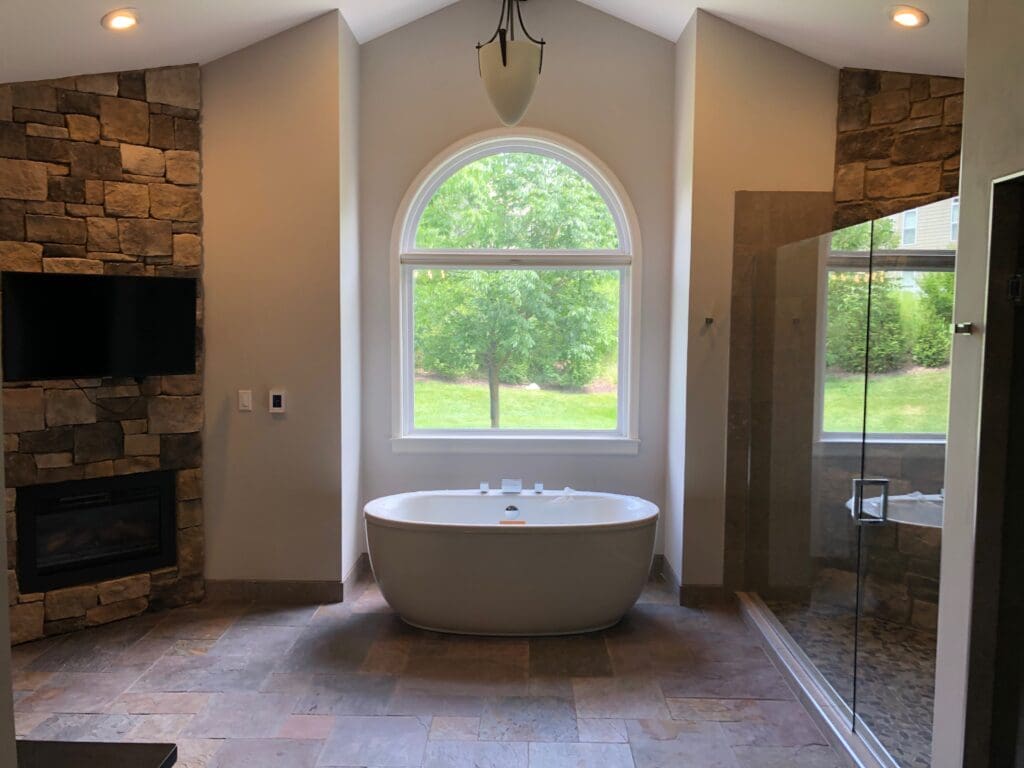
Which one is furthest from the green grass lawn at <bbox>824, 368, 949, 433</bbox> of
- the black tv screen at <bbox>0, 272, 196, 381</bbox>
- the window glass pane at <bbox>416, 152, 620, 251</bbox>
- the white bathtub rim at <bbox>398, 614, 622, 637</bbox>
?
the black tv screen at <bbox>0, 272, 196, 381</bbox>

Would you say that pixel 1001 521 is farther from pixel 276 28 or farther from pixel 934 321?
pixel 276 28

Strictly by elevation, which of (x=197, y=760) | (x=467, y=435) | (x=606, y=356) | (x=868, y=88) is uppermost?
(x=868, y=88)

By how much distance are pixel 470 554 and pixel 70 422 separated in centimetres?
207

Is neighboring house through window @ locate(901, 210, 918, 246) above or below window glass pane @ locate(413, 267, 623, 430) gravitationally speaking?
above

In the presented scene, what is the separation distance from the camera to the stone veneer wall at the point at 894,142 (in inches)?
149

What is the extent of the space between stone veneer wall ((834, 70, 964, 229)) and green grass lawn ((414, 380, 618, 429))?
175cm

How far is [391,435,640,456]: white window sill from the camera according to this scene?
4.66 metres

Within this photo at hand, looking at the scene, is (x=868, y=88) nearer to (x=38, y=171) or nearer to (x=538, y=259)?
(x=538, y=259)

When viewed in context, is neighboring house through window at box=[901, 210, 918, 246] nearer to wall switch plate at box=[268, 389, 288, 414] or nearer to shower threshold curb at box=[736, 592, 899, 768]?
shower threshold curb at box=[736, 592, 899, 768]

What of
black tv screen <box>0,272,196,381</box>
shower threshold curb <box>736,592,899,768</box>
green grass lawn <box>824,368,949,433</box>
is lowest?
shower threshold curb <box>736,592,899,768</box>

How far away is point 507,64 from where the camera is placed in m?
2.88

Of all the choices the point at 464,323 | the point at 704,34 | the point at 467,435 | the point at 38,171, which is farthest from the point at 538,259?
the point at 38,171

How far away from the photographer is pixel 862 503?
2918 millimetres

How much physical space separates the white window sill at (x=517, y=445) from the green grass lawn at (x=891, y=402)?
5.23 feet
